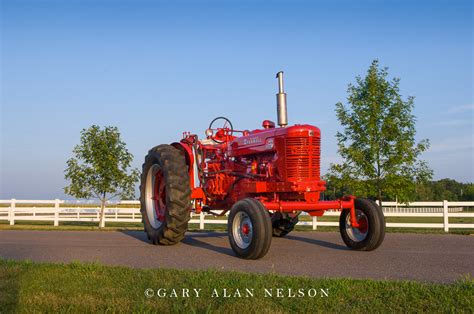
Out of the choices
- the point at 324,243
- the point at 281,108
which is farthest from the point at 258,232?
the point at 324,243

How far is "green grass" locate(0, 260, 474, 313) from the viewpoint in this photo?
4637 millimetres

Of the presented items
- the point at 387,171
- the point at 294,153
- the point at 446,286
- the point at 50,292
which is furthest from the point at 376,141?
the point at 50,292

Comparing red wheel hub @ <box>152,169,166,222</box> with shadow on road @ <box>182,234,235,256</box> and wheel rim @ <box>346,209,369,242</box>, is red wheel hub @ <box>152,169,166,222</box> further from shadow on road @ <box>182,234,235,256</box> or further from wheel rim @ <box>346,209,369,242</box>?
wheel rim @ <box>346,209,369,242</box>

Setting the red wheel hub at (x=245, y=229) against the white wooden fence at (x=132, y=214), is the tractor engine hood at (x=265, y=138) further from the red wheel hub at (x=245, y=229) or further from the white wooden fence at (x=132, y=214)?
the white wooden fence at (x=132, y=214)

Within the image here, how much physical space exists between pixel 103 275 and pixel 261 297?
221 cm

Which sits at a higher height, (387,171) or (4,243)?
(387,171)

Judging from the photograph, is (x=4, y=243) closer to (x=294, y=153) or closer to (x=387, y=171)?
(x=294, y=153)

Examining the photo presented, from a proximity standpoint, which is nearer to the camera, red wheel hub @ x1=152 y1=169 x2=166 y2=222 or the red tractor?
the red tractor

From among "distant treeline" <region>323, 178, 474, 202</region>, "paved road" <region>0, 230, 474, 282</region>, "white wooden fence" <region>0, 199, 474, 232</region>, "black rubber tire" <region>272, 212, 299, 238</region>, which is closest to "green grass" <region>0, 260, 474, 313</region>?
"paved road" <region>0, 230, 474, 282</region>

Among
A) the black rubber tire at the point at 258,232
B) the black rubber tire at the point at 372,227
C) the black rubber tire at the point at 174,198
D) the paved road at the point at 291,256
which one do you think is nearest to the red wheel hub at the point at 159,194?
the black rubber tire at the point at 174,198

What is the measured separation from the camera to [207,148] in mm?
11656

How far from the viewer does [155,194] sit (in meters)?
11.9

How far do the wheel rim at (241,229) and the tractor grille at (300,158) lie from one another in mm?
1207

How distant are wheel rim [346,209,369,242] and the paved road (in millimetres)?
300
